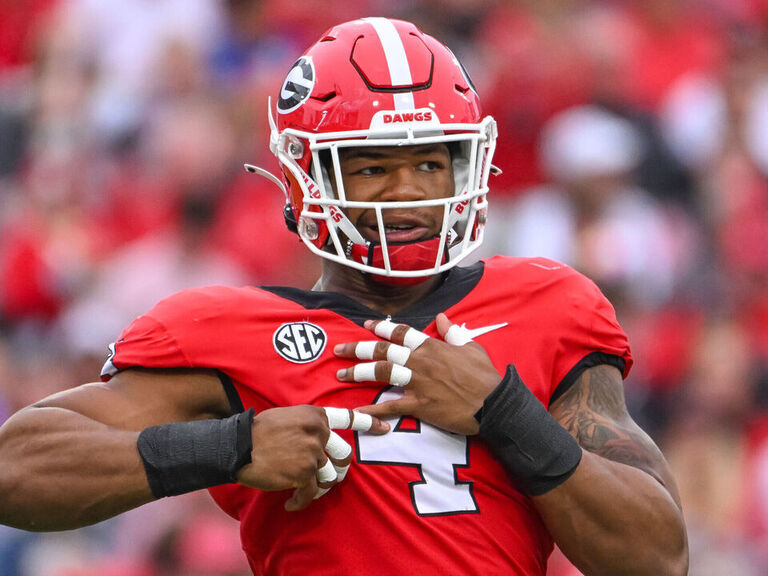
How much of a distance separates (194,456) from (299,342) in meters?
0.38

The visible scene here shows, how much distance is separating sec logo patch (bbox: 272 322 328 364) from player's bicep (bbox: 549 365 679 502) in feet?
1.75

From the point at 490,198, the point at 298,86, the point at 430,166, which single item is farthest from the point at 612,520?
the point at 490,198

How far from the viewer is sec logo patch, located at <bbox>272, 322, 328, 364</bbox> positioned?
2793mm

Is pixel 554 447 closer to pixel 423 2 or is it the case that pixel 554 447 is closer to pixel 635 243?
pixel 635 243

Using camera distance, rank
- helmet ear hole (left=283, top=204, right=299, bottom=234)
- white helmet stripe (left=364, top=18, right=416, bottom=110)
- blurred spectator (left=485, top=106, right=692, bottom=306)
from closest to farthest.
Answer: white helmet stripe (left=364, top=18, right=416, bottom=110)
helmet ear hole (left=283, top=204, right=299, bottom=234)
blurred spectator (left=485, top=106, right=692, bottom=306)

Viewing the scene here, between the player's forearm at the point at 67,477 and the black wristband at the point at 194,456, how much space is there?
0.03 meters

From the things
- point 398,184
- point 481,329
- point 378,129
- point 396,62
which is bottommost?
point 481,329

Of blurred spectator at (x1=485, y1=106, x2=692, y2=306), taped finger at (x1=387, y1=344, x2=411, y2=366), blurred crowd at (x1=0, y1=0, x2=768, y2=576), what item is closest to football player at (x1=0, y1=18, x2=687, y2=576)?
taped finger at (x1=387, y1=344, x2=411, y2=366)

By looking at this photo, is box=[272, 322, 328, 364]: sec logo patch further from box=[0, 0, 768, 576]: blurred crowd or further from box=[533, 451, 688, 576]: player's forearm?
box=[0, 0, 768, 576]: blurred crowd

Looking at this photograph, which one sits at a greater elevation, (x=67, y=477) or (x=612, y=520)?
(x=67, y=477)

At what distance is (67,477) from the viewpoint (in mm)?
2588

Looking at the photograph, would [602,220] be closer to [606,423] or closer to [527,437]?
[606,423]

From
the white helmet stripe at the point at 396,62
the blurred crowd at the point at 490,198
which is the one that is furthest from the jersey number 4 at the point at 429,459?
the blurred crowd at the point at 490,198

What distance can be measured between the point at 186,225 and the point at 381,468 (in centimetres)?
367
